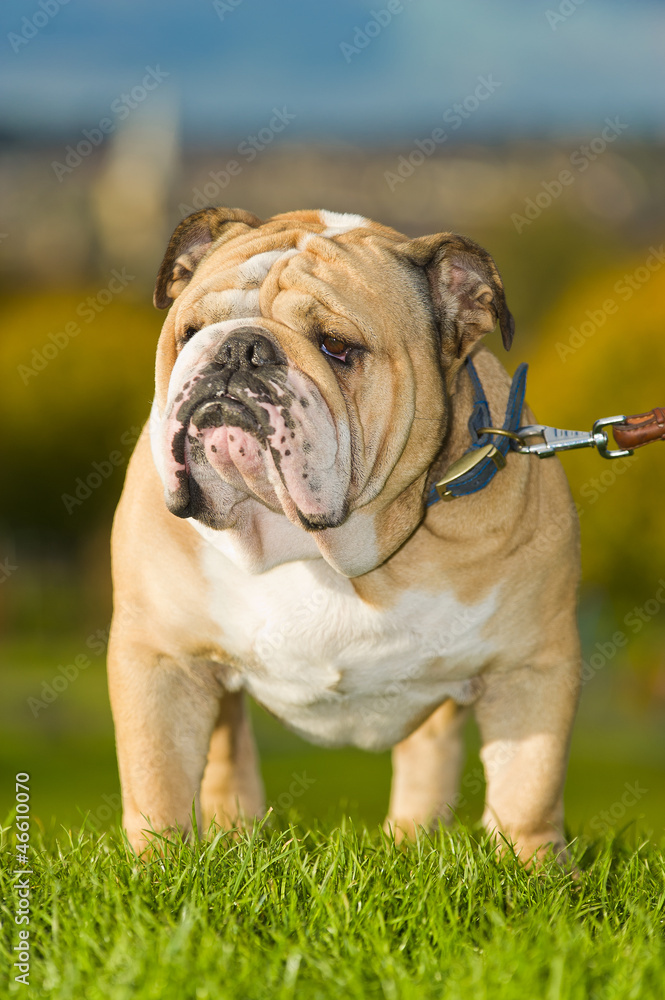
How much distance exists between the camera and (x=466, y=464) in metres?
2.98

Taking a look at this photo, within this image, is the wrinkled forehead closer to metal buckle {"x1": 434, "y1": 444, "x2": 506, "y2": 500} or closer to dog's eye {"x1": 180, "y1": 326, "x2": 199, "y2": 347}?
dog's eye {"x1": 180, "y1": 326, "x2": 199, "y2": 347}

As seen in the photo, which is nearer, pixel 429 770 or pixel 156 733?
pixel 156 733

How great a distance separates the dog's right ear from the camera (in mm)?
3188

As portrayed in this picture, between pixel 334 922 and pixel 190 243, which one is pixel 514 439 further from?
pixel 334 922

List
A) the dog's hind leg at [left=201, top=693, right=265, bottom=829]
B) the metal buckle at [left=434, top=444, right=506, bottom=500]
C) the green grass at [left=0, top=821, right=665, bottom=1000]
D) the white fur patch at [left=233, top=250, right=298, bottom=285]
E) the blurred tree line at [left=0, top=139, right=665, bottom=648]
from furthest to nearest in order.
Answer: the blurred tree line at [left=0, top=139, right=665, bottom=648] < the dog's hind leg at [left=201, top=693, right=265, bottom=829] < the metal buckle at [left=434, top=444, right=506, bottom=500] < the white fur patch at [left=233, top=250, right=298, bottom=285] < the green grass at [left=0, top=821, right=665, bottom=1000]

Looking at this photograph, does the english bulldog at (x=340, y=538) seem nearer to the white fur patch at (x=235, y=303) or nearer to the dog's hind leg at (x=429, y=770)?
the white fur patch at (x=235, y=303)

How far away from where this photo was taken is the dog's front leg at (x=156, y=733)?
312 cm

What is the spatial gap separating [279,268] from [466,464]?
76 cm

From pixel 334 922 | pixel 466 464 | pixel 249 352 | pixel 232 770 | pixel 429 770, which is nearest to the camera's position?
pixel 334 922

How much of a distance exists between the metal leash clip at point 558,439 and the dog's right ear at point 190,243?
1.02 m

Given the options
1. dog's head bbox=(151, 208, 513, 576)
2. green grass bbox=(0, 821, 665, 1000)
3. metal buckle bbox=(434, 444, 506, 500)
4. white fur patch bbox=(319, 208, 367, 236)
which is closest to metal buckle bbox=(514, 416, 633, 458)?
metal buckle bbox=(434, 444, 506, 500)

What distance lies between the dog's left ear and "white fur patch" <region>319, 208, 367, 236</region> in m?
0.20

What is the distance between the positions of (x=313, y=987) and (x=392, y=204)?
13.1m

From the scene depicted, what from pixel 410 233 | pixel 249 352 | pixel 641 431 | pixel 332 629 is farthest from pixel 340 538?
pixel 410 233
